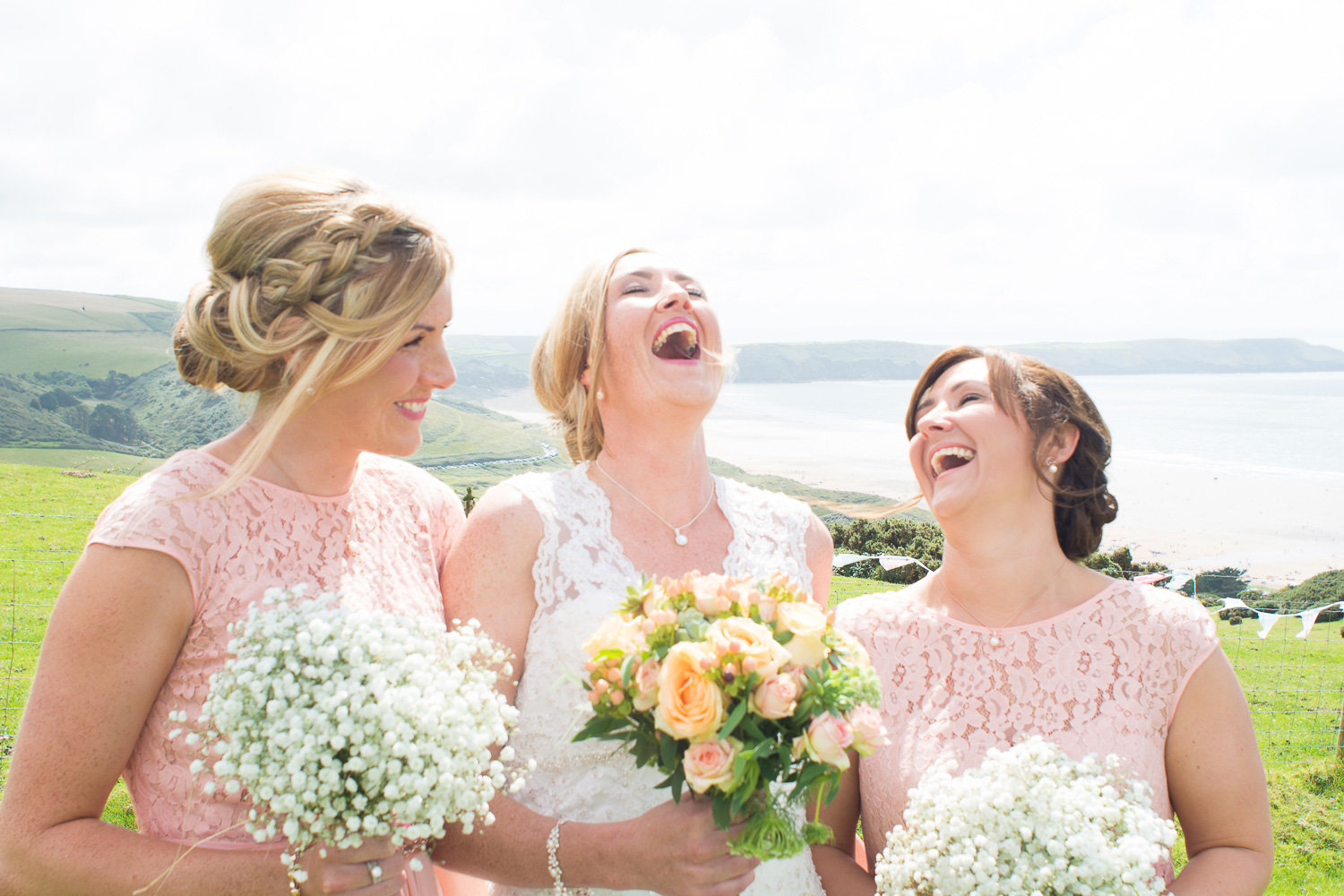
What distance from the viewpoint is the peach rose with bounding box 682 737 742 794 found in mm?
2449

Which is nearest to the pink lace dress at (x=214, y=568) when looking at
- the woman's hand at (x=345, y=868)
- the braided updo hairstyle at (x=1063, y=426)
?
the woman's hand at (x=345, y=868)

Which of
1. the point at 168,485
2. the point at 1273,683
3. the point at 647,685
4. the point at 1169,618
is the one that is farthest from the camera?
the point at 1273,683

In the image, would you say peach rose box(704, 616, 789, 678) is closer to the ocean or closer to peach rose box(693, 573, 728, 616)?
peach rose box(693, 573, 728, 616)

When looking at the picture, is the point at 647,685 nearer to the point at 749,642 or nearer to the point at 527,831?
the point at 749,642

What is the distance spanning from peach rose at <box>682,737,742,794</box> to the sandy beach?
221 ft

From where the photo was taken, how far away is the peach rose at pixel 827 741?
96.7 inches

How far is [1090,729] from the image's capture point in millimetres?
3637

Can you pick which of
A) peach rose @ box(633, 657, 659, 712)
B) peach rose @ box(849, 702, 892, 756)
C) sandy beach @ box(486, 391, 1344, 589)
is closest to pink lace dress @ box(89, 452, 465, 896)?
peach rose @ box(633, 657, 659, 712)

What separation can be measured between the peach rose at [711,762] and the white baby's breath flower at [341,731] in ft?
2.24

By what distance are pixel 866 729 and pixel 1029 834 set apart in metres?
0.86

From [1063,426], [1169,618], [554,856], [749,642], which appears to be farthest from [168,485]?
[1169,618]

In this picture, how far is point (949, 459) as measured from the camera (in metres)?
4.18

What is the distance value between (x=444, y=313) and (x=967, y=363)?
8.88 ft

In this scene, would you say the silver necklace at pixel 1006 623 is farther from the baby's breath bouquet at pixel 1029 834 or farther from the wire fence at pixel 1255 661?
the wire fence at pixel 1255 661
